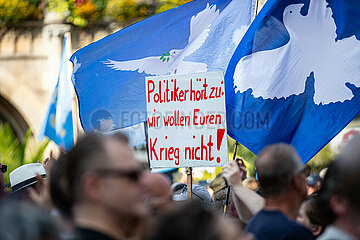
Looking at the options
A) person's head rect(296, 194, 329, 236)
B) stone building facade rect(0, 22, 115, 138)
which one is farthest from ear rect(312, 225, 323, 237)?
stone building facade rect(0, 22, 115, 138)

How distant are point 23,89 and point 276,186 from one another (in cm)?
1080

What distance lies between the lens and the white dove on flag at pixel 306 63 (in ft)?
15.4

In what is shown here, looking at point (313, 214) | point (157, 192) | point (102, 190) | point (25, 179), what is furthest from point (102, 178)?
point (25, 179)

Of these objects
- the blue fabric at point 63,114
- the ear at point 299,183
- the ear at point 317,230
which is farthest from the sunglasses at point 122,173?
the blue fabric at point 63,114

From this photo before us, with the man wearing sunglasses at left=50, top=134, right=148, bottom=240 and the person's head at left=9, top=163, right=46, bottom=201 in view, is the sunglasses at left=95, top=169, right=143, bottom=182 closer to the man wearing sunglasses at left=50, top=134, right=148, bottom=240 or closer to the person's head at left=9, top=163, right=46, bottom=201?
the man wearing sunglasses at left=50, top=134, right=148, bottom=240

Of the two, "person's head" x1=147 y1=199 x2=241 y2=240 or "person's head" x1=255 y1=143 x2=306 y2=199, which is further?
"person's head" x1=255 y1=143 x2=306 y2=199

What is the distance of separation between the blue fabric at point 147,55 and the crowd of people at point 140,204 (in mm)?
2615

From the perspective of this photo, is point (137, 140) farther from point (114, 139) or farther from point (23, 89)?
point (23, 89)

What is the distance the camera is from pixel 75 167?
2225mm

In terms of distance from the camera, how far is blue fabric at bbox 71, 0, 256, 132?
17.6 feet

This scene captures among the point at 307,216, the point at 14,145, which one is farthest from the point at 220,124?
the point at 14,145

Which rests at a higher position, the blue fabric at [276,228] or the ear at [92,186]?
the ear at [92,186]

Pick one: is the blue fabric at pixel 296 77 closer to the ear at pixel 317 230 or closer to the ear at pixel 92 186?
the ear at pixel 317 230

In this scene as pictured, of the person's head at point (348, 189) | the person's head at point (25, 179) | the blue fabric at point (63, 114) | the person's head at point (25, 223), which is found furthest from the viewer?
the blue fabric at point (63, 114)
